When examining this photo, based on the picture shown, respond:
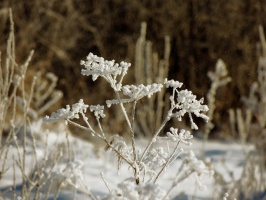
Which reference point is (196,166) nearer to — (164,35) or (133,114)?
(133,114)

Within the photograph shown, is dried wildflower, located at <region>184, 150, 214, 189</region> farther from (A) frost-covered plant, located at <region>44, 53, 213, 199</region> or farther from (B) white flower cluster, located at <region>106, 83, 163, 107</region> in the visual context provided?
(B) white flower cluster, located at <region>106, 83, 163, 107</region>

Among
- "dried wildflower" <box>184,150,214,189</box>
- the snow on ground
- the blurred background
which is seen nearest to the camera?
"dried wildflower" <box>184,150,214,189</box>

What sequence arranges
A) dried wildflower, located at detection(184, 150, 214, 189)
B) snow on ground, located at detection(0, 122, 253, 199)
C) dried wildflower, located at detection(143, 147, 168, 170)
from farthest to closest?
snow on ground, located at detection(0, 122, 253, 199) → dried wildflower, located at detection(143, 147, 168, 170) → dried wildflower, located at detection(184, 150, 214, 189)

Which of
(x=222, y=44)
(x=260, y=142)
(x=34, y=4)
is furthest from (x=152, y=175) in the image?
(x=222, y=44)

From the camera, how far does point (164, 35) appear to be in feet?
28.4

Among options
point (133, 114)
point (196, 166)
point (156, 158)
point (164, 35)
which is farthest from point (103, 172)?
point (164, 35)

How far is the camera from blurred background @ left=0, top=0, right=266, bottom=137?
8.34 meters

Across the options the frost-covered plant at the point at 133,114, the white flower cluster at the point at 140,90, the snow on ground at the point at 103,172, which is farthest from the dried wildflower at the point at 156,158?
the white flower cluster at the point at 140,90

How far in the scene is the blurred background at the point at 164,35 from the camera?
8344 mm

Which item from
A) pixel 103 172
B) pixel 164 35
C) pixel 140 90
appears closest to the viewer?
pixel 140 90

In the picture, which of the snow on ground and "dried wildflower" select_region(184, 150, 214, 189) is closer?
"dried wildflower" select_region(184, 150, 214, 189)

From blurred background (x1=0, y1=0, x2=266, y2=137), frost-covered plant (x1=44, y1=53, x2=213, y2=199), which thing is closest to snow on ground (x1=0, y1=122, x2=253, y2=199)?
frost-covered plant (x1=44, y1=53, x2=213, y2=199)

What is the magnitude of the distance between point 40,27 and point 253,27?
140 inches

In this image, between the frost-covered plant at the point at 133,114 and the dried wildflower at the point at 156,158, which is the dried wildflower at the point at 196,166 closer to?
the frost-covered plant at the point at 133,114
